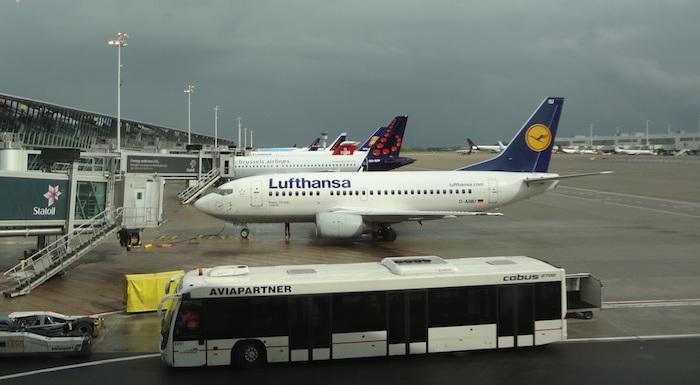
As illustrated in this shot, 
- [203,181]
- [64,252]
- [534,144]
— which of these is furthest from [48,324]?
[203,181]

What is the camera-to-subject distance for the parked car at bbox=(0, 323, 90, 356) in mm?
13727

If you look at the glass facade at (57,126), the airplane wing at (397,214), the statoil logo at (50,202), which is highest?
the glass facade at (57,126)

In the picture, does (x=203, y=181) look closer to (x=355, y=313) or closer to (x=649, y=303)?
(x=649, y=303)

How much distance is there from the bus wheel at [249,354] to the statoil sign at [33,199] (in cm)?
1295

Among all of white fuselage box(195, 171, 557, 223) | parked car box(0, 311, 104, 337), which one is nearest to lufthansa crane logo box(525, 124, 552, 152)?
white fuselage box(195, 171, 557, 223)

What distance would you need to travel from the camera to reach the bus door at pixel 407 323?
13031 mm

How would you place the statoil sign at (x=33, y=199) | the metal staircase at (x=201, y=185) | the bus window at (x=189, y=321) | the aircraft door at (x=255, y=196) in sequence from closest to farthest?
the bus window at (x=189, y=321), the statoil sign at (x=33, y=199), the aircraft door at (x=255, y=196), the metal staircase at (x=201, y=185)

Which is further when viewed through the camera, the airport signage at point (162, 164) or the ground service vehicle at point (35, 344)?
the airport signage at point (162, 164)

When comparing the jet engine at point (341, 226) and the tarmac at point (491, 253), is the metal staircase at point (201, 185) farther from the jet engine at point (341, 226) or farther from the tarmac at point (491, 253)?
the jet engine at point (341, 226)

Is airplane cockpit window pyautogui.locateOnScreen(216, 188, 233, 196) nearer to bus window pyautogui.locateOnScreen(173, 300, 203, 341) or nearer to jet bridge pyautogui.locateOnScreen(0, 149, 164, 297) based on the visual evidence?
jet bridge pyautogui.locateOnScreen(0, 149, 164, 297)

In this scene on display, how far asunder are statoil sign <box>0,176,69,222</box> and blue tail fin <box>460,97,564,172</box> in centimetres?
2311

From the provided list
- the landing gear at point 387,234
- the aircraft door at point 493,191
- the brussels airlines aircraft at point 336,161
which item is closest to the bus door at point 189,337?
the landing gear at point 387,234

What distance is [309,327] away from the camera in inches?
504

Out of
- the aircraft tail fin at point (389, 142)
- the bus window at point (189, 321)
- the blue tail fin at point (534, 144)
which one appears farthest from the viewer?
the aircraft tail fin at point (389, 142)
